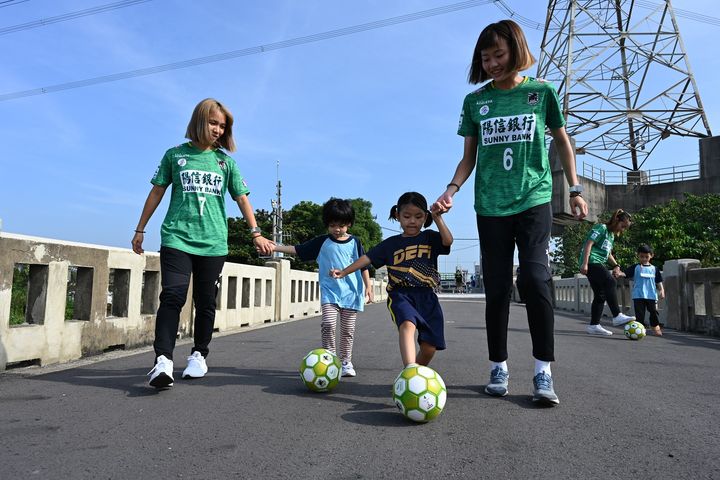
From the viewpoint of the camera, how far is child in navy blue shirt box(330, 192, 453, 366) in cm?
363

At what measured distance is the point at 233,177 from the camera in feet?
14.8

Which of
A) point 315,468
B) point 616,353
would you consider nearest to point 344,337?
point 315,468

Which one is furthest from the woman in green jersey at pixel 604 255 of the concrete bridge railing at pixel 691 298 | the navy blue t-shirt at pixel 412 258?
the navy blue t-shirt at pixel 412 258

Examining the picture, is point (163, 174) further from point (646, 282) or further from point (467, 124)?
point (646, 282)

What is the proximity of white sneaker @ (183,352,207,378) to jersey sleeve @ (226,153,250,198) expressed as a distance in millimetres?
1314

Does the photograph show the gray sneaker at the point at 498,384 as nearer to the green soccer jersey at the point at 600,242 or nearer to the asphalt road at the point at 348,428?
the asphalt road at the point at 348,428

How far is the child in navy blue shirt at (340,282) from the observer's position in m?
4.62

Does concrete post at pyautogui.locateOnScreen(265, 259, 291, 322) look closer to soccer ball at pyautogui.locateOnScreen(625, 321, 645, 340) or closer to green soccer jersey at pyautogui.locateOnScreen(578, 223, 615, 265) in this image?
green soccer jersey at pyautogui.locateOnScreen(578, 223, 615, 265)

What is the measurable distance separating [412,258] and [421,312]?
37cm

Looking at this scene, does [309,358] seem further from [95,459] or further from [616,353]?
[616,353]

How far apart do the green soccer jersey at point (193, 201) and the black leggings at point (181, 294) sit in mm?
87

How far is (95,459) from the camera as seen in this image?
2305mm

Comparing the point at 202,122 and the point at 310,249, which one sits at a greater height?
the point at 202,122

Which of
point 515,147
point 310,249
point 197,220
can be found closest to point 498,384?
point 515,147
